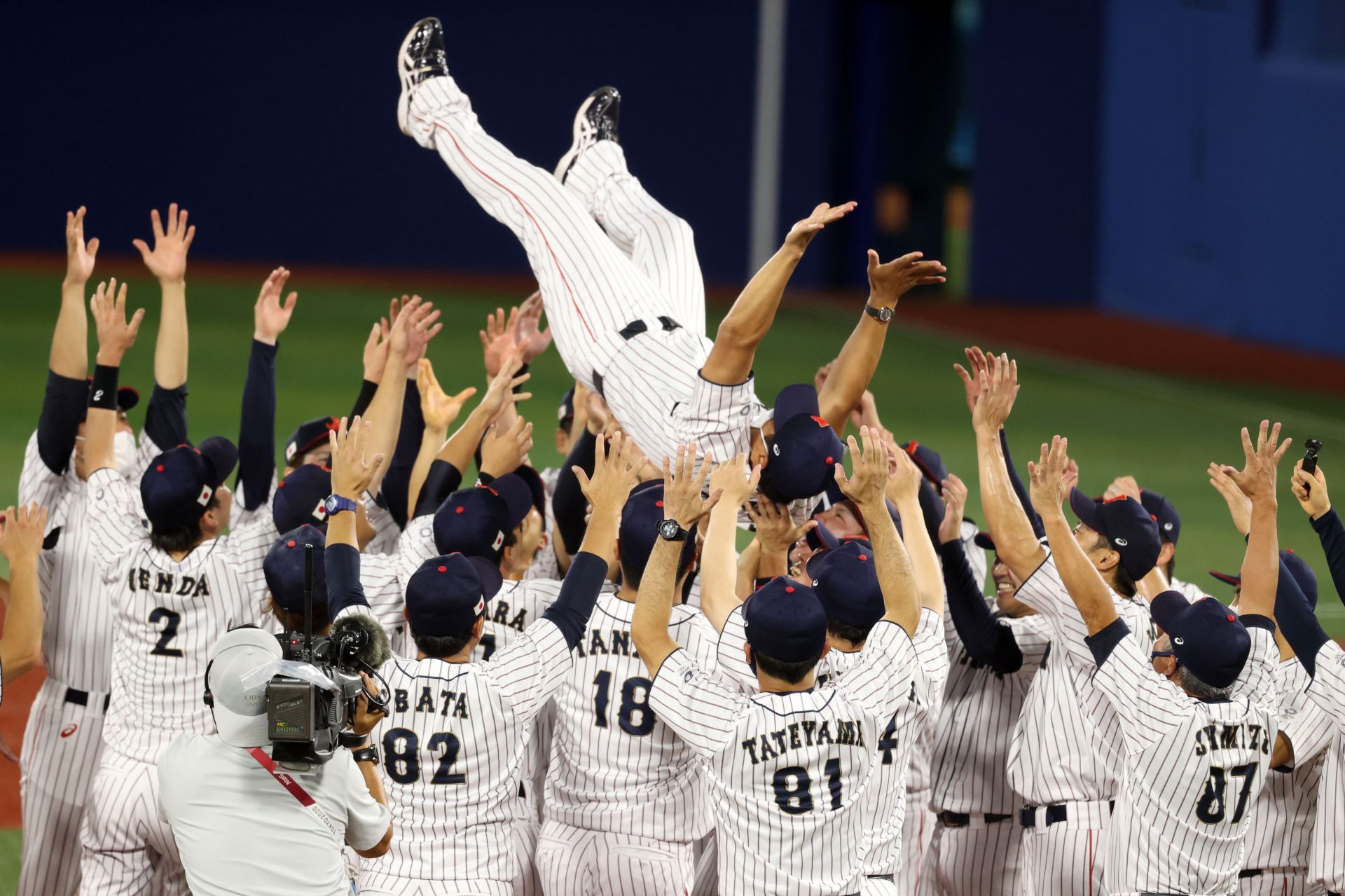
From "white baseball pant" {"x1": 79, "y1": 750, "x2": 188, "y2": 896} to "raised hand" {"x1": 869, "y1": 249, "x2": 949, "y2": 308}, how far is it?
289 centimetres

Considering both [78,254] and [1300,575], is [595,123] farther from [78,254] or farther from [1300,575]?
[1300,575]

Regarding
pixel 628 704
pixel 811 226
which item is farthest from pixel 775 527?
pixel 811 226

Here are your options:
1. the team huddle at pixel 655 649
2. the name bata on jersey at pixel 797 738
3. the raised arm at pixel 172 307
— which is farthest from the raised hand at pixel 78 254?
the name bata on jersey at pixel 797 738

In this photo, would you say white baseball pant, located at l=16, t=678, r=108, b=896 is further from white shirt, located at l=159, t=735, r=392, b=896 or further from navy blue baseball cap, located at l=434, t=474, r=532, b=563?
white shirt, located at l=159, t=735, r=392, b=896

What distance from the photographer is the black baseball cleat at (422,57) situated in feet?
22.7

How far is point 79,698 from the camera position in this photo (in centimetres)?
540

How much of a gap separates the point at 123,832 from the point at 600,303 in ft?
8.78

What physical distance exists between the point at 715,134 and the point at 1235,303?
7.72m

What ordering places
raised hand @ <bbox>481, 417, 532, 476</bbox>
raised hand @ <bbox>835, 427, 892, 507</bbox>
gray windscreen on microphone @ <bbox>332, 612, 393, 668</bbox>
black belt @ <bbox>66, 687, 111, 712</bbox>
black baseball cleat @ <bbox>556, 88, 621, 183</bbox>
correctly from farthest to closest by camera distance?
1. black baseball cleat @ <bbox>556, 88, 621, 183</bbox>
2. raised hand @ <bbox>481, 417, 532, 476</bbox>
3. black belt @ <bbox>66, 687, 111, 712</bbox>
4. raised hand @ <bbox>835, 427, 892, 507</bbox>
5. gray windscreen on microphone @ <bbox>332, 612, 393, 668</bbox>

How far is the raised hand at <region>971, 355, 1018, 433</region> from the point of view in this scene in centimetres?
517

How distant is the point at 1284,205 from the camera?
61.5 feet

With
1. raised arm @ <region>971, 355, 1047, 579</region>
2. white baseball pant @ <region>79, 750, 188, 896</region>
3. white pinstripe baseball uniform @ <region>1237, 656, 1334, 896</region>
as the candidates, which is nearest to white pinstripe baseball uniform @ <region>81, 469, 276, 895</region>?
white baseball pant @ <region>79, 750, 188, 896</region>

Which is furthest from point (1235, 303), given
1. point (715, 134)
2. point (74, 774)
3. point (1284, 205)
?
point (74, 774)

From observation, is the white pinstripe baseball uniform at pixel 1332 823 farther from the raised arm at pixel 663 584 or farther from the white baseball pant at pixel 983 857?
the raised arm at pixel 663 584
